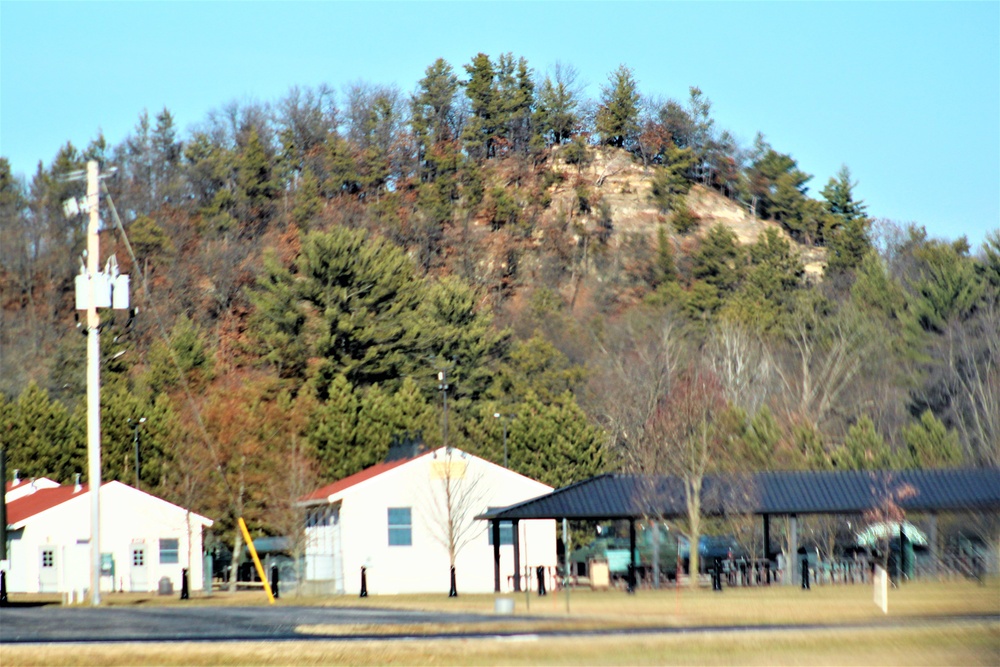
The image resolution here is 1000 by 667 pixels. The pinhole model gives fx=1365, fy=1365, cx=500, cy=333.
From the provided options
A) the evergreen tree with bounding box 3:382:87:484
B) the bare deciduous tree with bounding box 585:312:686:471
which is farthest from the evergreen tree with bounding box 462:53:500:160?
the evergreen tree with bounding box 3:382:87:484

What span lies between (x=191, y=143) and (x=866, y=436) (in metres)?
74.7

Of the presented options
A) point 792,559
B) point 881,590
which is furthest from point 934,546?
point 881,590

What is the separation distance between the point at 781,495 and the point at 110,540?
2647 cm

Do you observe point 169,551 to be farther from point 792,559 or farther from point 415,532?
point 792,559

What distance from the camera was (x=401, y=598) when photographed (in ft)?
129

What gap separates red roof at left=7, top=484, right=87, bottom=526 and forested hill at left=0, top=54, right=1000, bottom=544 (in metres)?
5.40

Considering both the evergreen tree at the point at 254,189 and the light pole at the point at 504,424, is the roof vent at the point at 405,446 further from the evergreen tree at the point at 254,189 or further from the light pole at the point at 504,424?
the evergreen tree at the point at 254,189

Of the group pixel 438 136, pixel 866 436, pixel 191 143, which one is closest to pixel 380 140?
pixel 438 136

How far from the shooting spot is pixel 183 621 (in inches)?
1011

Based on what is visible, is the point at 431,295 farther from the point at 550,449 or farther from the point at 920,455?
the point at 920,455

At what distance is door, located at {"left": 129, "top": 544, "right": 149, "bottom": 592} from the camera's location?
52.0 m

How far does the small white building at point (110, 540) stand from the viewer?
51.0 meters

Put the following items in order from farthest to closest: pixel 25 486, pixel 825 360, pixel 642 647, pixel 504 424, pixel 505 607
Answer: pixel 825 360 → pixel 504 424 → pixel 25 486 → pixel 505 607 → pixel 642 647

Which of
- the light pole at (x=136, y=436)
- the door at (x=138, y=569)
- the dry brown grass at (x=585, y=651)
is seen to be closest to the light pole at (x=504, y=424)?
the light pole at (x=136, y=436)
